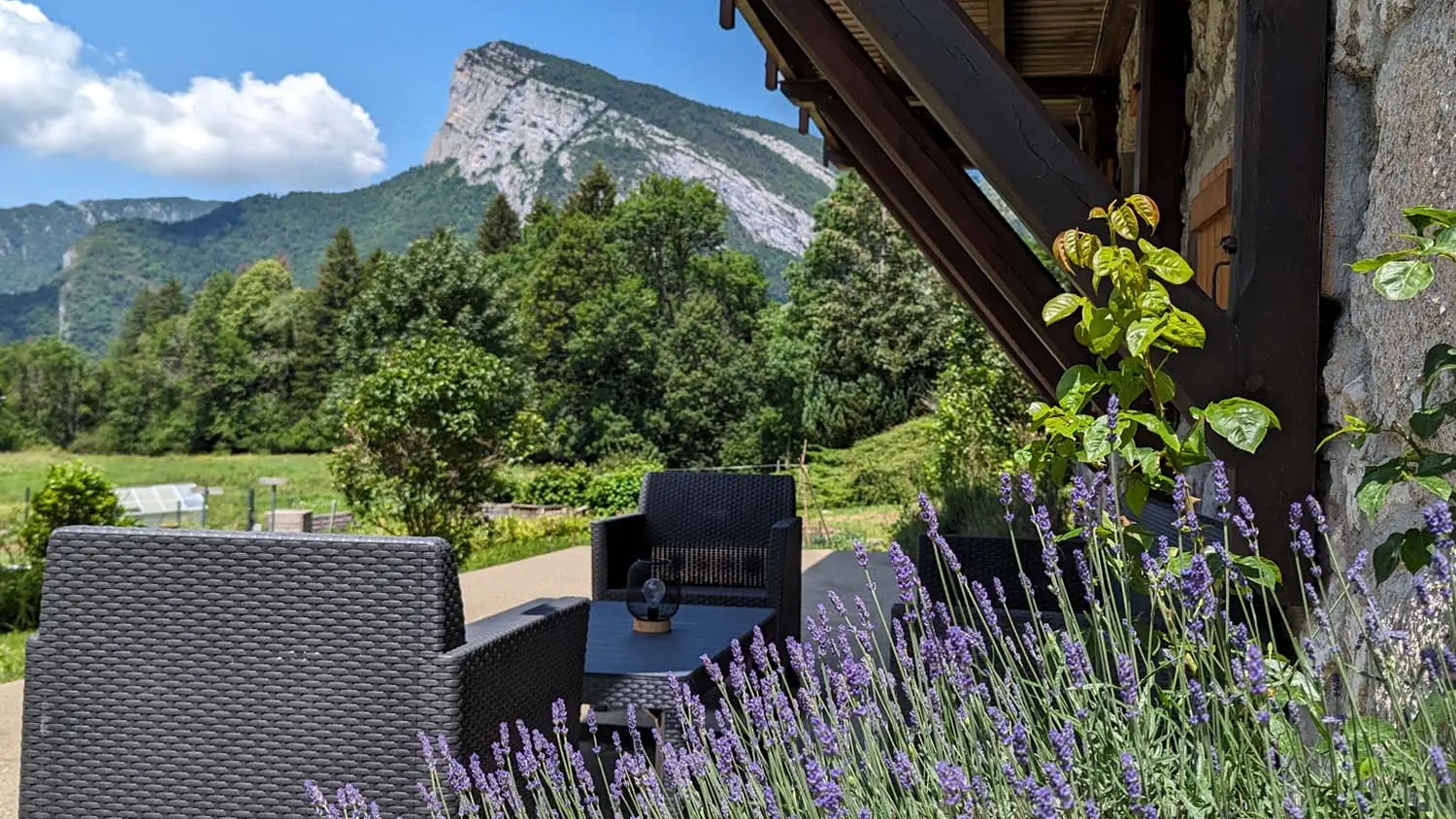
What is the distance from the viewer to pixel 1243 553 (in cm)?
199

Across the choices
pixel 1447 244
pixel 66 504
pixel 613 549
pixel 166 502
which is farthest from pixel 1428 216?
pixel 166 502

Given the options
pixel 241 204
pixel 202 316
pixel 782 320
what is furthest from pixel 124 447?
pixel 241 204

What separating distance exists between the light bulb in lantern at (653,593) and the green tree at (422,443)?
8987 mm

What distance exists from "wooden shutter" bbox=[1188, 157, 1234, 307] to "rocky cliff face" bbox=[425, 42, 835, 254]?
75881 mm

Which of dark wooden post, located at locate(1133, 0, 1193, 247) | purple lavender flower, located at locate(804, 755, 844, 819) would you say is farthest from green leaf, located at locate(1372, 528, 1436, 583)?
dark wooden post, located at locate(1133, 0, 1193, 247)

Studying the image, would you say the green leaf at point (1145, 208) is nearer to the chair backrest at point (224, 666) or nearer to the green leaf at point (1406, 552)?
the green leaf at point (1406, 552)

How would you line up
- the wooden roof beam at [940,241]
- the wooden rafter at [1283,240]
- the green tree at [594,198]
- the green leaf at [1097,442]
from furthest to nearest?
the green tree at [594,198] < the wooden roof beam at [940,241] < the wooden rafter at [1283,240] < the green leaf at [1097,442]

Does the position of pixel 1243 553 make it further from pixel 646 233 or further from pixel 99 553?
pixel 646 233

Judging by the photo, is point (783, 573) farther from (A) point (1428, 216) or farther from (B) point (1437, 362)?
(A) point (1428, 216)

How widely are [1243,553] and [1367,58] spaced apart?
790mm

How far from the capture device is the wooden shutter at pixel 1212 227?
9.39 feet

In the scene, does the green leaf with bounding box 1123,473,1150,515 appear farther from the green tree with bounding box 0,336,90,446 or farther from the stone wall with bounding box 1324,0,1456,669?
the green tree with bounding box 0,336,90,446

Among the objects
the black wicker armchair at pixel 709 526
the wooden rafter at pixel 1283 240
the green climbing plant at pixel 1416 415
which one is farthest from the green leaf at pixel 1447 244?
the black wicker armchair at pixel 709 526

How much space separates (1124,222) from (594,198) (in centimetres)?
3488
